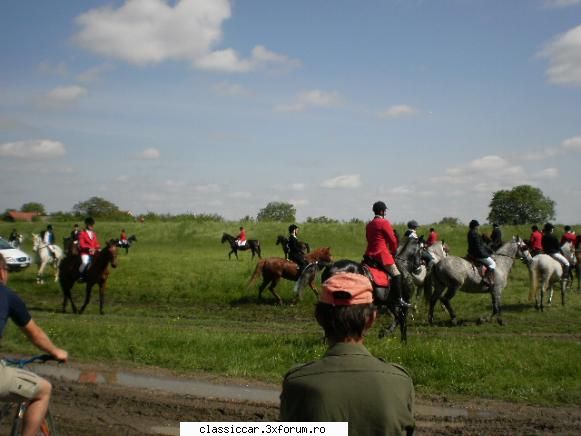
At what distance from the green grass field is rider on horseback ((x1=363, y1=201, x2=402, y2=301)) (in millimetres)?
1524

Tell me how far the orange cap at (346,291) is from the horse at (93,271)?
1535 cm

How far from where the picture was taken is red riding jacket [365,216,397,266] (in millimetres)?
11156

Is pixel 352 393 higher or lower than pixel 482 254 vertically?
lower

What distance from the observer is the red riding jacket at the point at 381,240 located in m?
11.2

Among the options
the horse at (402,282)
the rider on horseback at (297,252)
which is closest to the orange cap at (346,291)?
the horse at (402,282)

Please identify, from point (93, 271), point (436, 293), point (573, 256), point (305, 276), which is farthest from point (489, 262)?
point (93, 271)

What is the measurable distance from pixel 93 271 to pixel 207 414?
38.3 ft

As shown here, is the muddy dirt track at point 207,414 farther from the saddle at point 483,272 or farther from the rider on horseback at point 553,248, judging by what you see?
the rider on horseback at point 553,248

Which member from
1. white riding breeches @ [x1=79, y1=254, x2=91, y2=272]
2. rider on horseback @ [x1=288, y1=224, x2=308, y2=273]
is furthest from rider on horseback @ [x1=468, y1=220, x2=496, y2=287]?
white riding breeches @ [x1=79, y1=254, x2=91, y2=272]

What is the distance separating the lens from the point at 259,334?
12.1 metres

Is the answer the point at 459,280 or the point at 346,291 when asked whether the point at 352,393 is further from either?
the point at 459,280

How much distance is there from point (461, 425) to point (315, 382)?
16.4 ft

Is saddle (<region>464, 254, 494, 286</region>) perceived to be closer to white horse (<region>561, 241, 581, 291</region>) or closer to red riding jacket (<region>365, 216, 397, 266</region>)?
red riding jacket (<region>365, 216, 397, 266</region>)

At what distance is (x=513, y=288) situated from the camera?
20.9 meters
